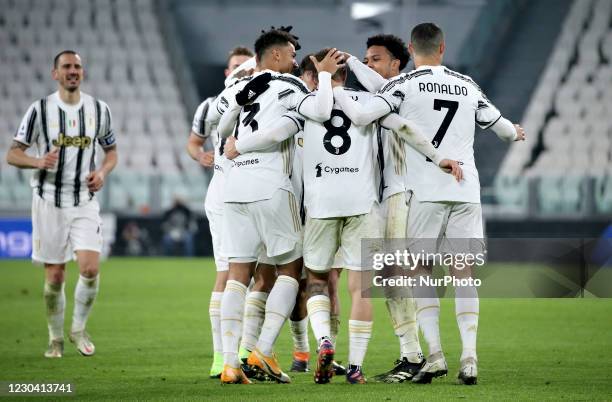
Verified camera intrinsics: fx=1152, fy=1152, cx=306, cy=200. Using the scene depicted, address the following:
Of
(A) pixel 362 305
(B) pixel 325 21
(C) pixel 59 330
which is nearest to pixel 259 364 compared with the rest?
(A) pixel 362 305

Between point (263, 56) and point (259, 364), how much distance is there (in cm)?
195

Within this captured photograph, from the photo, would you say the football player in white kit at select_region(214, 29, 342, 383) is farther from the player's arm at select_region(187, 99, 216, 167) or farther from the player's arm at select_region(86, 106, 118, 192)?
the player's arm at select_region(86, 106, 118, 192)

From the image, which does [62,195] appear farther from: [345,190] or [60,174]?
[345,190]

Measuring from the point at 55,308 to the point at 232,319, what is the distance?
265cm

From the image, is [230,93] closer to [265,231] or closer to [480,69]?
[265,231]

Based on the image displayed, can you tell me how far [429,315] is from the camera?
717 cm

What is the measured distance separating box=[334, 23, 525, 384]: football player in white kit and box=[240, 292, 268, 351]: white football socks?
3.28 ft

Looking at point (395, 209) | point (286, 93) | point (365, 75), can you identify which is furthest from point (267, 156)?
point (395, 209)

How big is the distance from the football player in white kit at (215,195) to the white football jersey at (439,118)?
58.9 inches

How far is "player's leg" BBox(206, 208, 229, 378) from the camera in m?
7.73

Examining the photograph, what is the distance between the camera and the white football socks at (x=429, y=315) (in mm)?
7129

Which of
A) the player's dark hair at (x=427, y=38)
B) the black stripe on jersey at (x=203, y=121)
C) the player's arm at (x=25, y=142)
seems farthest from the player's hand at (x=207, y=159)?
the player's dark hair at (x=427, y=38)

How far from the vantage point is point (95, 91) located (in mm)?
27375

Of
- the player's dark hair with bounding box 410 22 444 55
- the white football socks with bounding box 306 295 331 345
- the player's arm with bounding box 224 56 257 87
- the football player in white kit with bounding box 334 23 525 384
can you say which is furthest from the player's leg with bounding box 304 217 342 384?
the player's arm with bounding box 224 56 257 87
